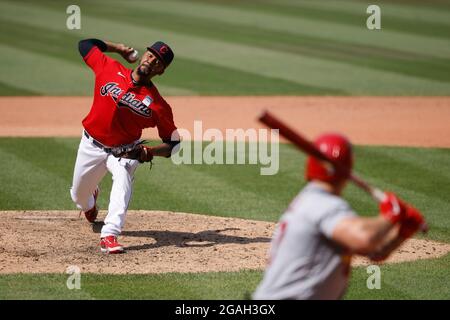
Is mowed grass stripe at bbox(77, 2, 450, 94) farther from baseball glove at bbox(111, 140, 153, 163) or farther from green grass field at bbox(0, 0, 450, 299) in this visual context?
baseball glove at bbox(111, 140, 153, 163)

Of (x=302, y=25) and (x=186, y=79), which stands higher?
(x=302, y=25)

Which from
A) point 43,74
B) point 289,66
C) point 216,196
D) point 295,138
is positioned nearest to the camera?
point 295,138

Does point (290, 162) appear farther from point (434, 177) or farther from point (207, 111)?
point (207, 111)

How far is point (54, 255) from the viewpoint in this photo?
8.53m

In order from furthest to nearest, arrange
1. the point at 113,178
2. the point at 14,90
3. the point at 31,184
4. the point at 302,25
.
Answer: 1. the point at 302,25
2. the point at 14,90
3. the point at 31,184
4. the point at 113,178

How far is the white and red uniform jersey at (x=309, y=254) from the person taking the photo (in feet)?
15.6

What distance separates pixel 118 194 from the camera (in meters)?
8.84

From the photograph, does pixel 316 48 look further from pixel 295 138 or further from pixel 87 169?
pixel 295 138

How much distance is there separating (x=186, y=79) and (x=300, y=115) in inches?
154

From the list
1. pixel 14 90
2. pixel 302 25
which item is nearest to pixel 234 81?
pixel 14 90

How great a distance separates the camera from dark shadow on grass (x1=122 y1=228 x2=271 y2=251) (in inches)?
358

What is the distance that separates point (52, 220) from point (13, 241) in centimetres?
99

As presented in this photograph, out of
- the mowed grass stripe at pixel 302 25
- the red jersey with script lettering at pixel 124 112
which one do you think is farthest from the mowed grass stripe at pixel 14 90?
the red jersey with script lettering at pixel 124 112
